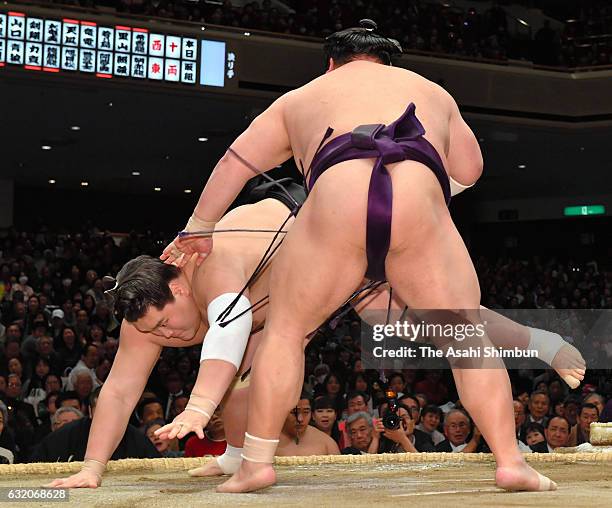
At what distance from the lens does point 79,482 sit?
1.85 meters

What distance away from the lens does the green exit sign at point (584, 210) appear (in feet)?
43.6

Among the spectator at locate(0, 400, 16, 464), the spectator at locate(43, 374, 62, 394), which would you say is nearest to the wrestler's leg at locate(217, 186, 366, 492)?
the spectator at locate(0, 400, 16, 464)

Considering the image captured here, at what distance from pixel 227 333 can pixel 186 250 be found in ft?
0.73

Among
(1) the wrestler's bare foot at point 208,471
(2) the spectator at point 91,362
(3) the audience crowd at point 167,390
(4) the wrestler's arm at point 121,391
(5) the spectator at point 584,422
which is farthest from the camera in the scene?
(2) the spectator at point 91,362

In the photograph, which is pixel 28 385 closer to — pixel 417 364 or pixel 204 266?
pixel 417 364

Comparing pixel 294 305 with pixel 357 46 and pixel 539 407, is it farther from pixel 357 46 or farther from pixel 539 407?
pixel 539 407

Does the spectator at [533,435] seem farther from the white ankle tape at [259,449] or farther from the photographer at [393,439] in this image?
the white ankle tape at [259,449]

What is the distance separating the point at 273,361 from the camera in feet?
5.09

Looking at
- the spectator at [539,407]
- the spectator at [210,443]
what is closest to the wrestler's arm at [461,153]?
the spectator at [210,443]

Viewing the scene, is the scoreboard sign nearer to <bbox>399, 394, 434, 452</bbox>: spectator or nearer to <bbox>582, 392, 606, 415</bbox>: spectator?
<bbox>399, 394, 434, 452</bbox>: spectator

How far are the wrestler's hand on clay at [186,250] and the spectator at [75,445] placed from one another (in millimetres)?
1364

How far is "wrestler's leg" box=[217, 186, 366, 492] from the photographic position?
1500 mm

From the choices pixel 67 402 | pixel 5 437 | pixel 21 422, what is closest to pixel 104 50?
pixel 21 422

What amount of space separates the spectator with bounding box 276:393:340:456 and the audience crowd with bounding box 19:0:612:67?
586 cm
